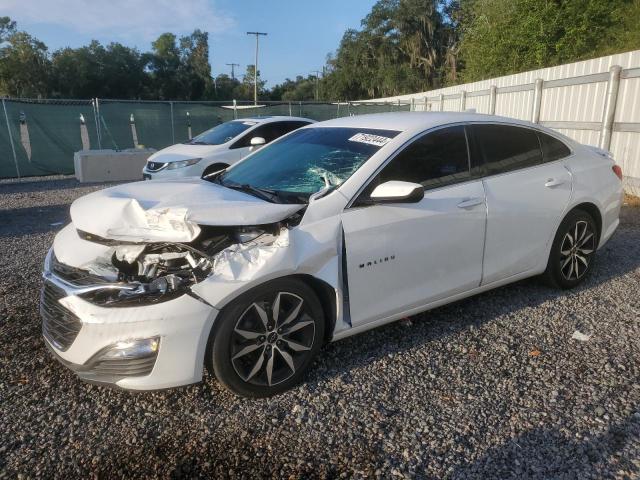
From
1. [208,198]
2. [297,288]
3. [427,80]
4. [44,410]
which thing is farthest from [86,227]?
[427,80]

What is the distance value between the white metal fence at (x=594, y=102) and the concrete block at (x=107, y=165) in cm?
997

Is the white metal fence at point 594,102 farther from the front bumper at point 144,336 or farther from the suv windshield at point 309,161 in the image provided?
the front bumper at point 144,336

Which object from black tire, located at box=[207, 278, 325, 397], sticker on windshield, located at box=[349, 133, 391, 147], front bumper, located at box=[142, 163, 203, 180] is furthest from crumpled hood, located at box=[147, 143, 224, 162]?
black tire, located at box=[207, 278, 325, 397]

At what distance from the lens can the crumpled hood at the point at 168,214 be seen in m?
2.67

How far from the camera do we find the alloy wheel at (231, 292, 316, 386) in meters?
2.65

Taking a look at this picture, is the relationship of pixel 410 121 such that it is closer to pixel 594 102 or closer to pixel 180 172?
pixel 180 172

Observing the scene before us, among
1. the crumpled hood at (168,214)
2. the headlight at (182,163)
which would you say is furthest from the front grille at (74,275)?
the headlight at (182,163)

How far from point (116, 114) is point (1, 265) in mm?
10085

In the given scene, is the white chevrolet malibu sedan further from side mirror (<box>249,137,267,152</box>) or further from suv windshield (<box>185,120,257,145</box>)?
suv windshield (<box>185,120,257,145</box>)

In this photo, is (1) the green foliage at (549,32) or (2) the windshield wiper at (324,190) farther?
(1) the green foliage at (549,32)

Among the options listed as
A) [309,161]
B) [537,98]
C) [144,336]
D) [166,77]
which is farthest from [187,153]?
[166,77]

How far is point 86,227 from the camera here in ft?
9.35

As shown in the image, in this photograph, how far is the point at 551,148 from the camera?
4090 mm

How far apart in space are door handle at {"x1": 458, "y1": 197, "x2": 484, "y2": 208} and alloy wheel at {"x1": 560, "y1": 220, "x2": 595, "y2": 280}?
1.17m
